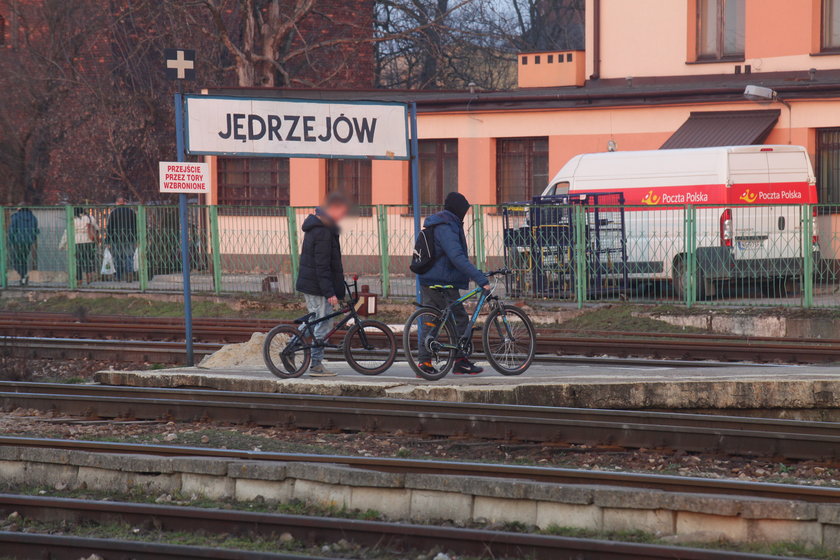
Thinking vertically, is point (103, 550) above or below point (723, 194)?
below

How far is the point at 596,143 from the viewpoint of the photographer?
2648 centimetres

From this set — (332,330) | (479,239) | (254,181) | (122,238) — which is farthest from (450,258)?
(254,181)

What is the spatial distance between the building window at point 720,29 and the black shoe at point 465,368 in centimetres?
1772

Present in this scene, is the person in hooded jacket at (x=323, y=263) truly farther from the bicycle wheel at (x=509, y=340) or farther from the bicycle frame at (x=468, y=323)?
the bicycle wheel at (x=509, y=340)

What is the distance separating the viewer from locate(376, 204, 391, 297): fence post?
21969 millimetres

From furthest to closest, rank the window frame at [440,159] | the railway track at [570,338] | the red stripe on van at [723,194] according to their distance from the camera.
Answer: the window frame at [440,159] → the red stripe on van at [723,194] → the railway track at [570,338]

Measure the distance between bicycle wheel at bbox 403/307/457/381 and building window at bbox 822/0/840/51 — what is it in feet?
58.1

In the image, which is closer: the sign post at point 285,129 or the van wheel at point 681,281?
the sign post at point 285,129

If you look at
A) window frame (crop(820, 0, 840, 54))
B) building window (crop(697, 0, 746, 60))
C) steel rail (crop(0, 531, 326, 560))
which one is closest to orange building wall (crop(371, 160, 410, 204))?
building window (crop(697, 0, 746, 60))

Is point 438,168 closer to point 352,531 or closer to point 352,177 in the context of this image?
point 352,177

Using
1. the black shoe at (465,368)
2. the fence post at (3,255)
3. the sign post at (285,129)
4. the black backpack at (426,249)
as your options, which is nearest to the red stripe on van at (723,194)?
the sign post at (285,129)

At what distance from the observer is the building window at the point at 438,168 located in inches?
1116

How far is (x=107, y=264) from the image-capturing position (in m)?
24.7

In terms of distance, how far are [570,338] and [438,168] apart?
12175 millimetres
